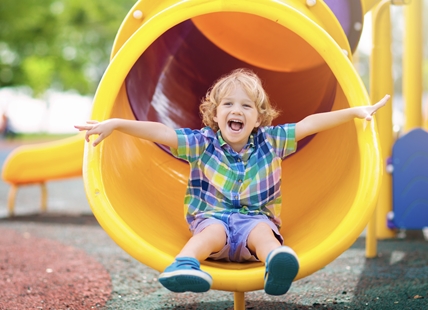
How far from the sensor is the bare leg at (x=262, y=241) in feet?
6.16

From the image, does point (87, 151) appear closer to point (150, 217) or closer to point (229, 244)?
point (150, 217)

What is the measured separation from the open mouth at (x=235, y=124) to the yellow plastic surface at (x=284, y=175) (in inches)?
16.9

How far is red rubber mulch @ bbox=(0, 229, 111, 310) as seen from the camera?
2.48m

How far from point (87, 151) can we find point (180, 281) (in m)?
0.70

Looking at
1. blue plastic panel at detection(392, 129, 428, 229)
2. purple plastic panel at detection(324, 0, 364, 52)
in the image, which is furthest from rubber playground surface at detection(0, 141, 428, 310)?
purple plastic panel at detection(324, 0, 364, 52)

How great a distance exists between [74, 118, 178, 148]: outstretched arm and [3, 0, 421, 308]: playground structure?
116mm

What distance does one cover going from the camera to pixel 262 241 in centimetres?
194

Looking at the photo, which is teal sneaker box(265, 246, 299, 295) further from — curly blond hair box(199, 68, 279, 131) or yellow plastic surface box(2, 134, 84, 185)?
yellow plastic surface box(2, 134, 84, 185)

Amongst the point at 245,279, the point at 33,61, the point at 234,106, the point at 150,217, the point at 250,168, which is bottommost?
the point at 245,279

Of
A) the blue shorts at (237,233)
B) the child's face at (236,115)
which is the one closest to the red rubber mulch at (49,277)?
the blue shorts at (237,233)

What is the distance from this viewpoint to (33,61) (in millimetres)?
20109

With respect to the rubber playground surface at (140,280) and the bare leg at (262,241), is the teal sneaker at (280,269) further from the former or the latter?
the rubber playground surface at (140,280)

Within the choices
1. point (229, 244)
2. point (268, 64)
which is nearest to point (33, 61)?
point (268, 64)

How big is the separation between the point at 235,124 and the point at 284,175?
815 mm
